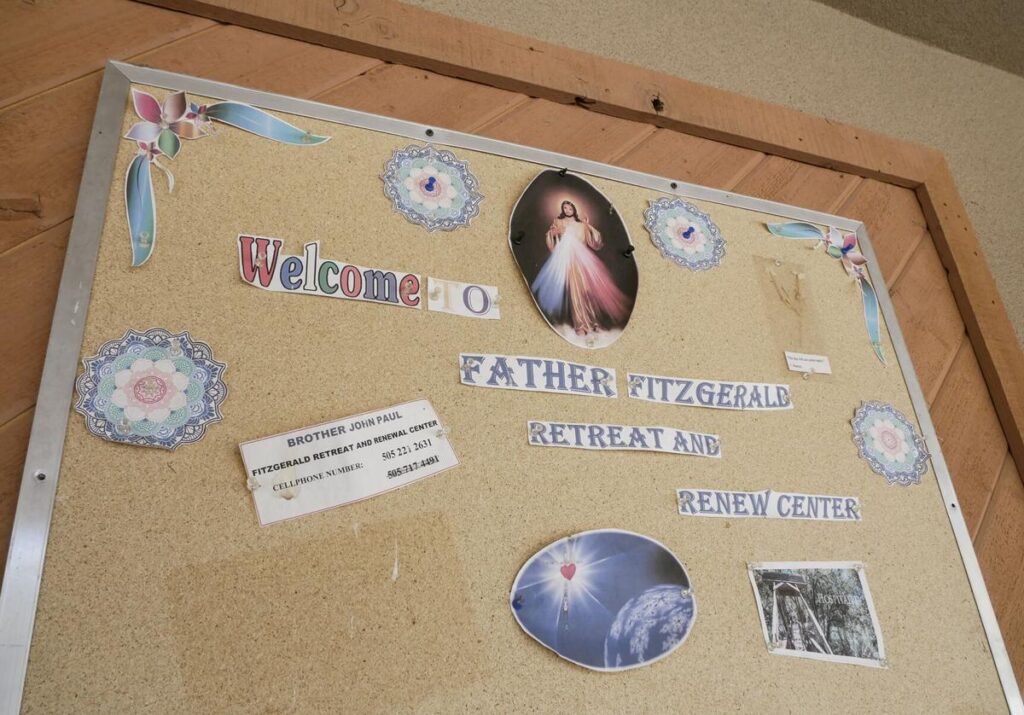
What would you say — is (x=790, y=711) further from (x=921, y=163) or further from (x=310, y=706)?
(x=921, y=163)

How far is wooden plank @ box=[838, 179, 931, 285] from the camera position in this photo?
985 millimetres

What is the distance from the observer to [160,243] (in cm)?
58

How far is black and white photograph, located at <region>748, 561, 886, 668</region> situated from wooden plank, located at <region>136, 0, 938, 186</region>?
571 millimetres

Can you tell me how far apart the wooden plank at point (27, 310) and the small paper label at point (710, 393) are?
0.53 metres

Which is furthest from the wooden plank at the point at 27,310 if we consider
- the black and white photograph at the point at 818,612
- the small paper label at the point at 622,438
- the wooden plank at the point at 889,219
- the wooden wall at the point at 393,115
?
the wooden plank at the point at 889,219

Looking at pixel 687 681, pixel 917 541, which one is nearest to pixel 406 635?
pixel 687 681

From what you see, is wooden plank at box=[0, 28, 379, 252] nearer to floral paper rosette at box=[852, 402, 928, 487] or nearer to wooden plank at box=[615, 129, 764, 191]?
wooden plank at box=[615, 129, 764, 191]

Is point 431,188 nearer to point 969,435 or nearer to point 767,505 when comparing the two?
point 767,505

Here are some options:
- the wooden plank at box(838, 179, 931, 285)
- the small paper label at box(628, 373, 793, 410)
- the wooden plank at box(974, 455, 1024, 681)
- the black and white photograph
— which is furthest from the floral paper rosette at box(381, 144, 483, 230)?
the wooden plank at box(974, 455, 1024, 681)

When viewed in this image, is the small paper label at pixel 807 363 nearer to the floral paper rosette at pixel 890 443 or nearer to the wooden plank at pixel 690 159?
the floral paper rosette at pixel 890 443

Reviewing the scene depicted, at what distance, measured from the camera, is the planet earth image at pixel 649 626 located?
0.60 meters

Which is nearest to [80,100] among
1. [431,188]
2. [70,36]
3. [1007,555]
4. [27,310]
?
[70,36]

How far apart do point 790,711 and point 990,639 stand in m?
0.31

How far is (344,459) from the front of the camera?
1.89 ft
